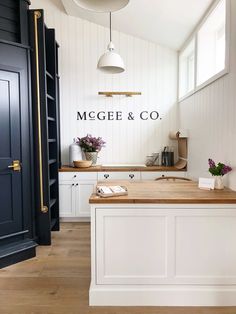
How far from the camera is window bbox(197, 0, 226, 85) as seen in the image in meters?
2.86

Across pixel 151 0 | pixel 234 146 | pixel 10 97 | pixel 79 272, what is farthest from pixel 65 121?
pixel 234 146

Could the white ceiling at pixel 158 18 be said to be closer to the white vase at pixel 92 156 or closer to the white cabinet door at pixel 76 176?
the white vase at pixel 92 156

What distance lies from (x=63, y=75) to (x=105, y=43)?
Result: 879 millimetres

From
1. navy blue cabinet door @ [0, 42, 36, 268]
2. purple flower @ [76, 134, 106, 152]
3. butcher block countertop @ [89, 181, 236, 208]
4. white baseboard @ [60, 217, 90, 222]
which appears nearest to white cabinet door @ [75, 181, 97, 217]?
white baseboard @ [60, 217, 90, 222]

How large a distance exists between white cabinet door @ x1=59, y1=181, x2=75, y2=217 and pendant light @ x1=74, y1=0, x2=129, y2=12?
9.66 ft

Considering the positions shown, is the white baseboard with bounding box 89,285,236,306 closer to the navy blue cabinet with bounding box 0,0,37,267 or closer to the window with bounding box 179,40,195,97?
the navy blue cabinet with bounding box 0,0,37,267

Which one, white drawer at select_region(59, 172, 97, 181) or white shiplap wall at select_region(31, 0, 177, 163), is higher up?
white shiplap wall at select_region(31, 0, 177, 163)

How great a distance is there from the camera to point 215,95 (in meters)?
2.73

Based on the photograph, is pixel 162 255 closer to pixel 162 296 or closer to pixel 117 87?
pixel 162 296

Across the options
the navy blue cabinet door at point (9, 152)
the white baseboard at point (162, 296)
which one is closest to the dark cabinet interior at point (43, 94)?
the navy blue cabinet door at point (9, 152)

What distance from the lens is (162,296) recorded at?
216cm

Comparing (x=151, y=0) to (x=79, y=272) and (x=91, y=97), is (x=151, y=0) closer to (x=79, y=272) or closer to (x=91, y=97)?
(x=91, y=97)

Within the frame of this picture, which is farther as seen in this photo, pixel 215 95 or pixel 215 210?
pixel 215 95

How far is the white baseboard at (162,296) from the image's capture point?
Result: 215 cm
